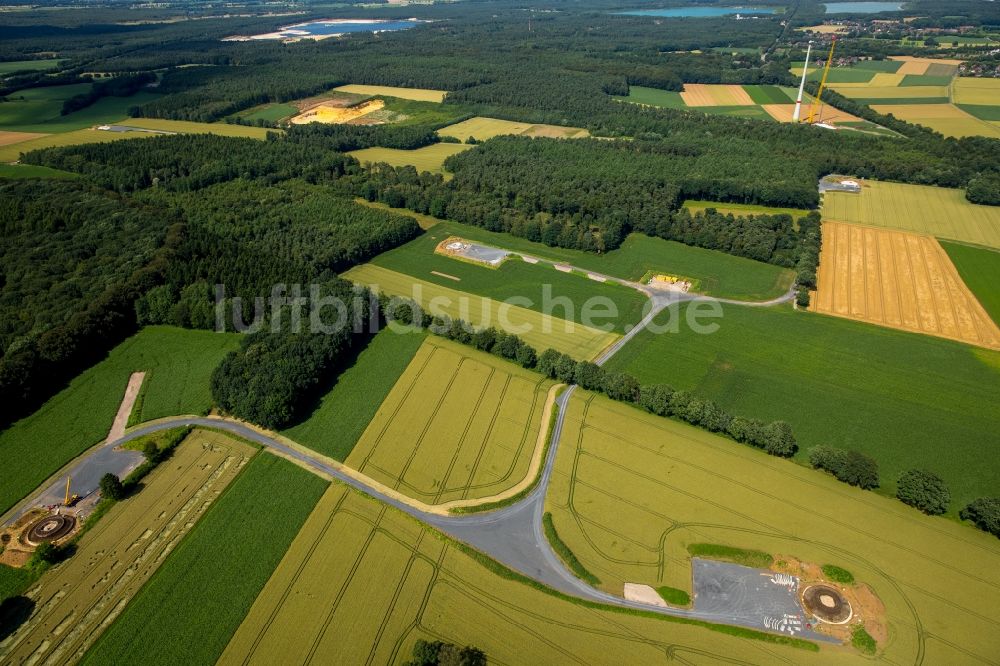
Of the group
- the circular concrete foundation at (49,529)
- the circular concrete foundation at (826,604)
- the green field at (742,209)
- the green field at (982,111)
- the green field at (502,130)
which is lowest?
the circular concrete foundation at (49,529)

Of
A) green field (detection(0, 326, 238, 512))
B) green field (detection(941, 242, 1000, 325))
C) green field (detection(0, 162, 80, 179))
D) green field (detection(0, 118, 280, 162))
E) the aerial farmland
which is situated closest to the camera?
the aerial farmland

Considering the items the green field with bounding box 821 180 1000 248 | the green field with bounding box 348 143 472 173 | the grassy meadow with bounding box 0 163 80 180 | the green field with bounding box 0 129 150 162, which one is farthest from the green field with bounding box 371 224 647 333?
the green field with bounding box 0 129 150 162

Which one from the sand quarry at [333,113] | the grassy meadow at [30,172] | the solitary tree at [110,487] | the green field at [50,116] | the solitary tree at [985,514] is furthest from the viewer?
the sand quarry at [333,113]

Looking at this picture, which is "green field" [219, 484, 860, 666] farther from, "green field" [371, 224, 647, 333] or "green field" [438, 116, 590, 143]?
"green field" [438, 116, 590, 143]

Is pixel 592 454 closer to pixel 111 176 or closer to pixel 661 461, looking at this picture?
pixel 661 461

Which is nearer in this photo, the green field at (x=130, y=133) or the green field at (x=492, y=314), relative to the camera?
the green field at (x=492, y=314)

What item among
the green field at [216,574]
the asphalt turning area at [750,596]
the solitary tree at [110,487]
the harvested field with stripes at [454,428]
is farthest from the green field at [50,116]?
the asphalt turning area at [750,596]

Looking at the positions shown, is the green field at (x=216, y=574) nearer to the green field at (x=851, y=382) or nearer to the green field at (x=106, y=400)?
the green field at (x=106, y=400)
